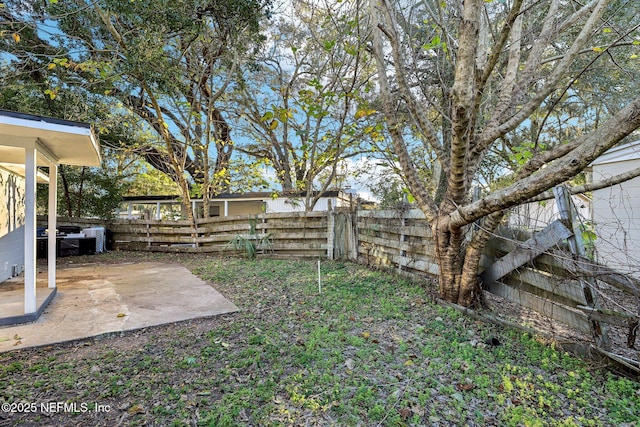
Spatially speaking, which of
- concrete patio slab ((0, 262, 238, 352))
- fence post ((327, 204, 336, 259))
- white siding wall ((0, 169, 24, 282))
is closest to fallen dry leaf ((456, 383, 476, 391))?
concrete patio slab ((0, 262, 238, 352))

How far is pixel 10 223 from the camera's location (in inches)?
225

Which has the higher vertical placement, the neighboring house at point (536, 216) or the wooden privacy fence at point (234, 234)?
the neighboring house at point (536, 216)

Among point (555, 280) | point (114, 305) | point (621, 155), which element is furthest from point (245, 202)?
point (555, 280)

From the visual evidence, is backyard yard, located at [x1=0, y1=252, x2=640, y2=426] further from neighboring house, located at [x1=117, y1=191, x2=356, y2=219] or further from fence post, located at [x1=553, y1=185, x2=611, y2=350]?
neighboring house, located at [x1=117, y1=191, x2=356, y2=219]

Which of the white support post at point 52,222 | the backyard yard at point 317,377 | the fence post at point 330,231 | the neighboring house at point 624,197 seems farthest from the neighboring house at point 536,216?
the white support post at point 52,222

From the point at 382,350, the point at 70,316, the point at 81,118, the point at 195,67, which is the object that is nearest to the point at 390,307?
the point at 382,350

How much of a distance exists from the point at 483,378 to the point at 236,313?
2.72m

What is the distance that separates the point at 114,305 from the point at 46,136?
2191mm

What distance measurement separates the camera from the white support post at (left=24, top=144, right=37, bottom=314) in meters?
3.40

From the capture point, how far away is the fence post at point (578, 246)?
258 centimetres

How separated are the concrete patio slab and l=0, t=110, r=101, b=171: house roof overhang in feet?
6.48

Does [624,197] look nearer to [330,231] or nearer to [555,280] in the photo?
[555,280]

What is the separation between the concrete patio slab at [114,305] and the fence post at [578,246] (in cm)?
361

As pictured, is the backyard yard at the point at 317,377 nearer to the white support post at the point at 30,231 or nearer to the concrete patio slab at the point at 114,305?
the concrete patio slab at the point at 114,305
